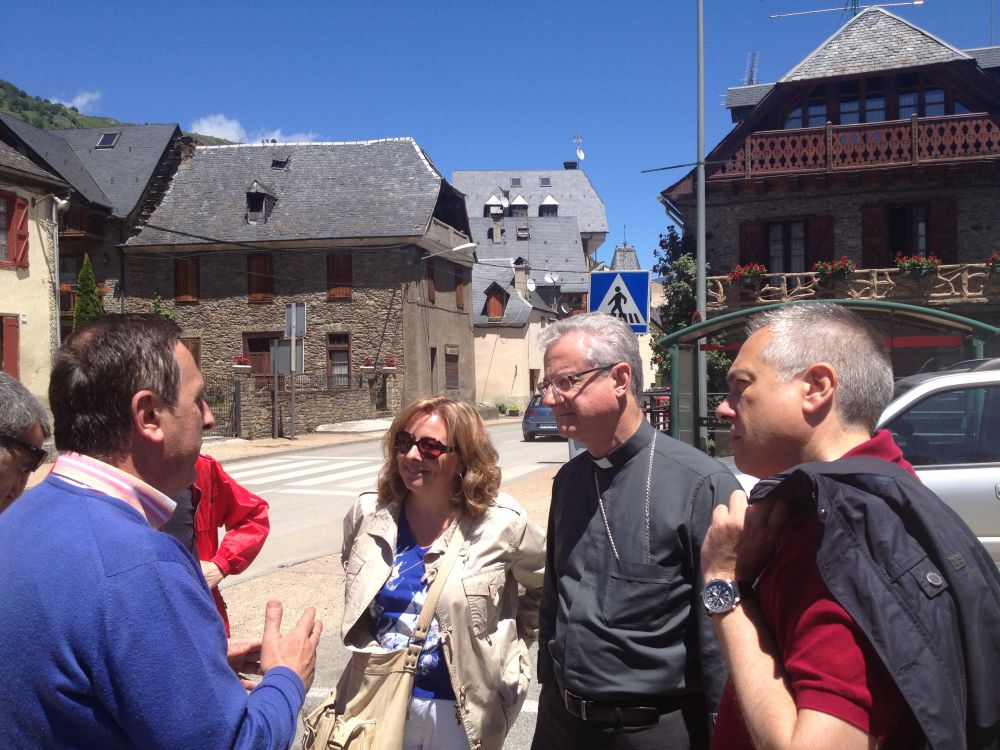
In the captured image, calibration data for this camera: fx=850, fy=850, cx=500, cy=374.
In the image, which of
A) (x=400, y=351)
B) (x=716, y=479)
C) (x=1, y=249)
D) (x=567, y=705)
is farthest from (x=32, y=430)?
(x=400, y=351)

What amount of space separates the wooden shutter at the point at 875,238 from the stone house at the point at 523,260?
1954cm

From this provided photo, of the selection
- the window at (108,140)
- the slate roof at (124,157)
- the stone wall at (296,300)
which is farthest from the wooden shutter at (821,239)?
the window at (108,140)

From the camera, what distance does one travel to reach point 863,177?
2206cm

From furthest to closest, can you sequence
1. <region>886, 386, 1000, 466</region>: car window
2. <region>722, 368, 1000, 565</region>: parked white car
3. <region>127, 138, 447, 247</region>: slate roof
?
<region>127, 138, 447, 247</region>: slate roof, <region>886, 386, 1000, 466</region>: car window, <region>722, 368, 1000, 565</region>: parked white car

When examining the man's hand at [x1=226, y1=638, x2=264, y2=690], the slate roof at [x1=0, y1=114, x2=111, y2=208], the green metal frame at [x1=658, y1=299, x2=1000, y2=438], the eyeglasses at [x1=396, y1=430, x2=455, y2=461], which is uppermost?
the slate roof at [x1=0, y1=114, x2=111, y2=208]

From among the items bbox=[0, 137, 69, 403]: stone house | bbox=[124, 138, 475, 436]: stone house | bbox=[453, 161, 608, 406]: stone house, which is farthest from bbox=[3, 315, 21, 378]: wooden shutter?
bbox=[453, 161, 608, 406]: stone house

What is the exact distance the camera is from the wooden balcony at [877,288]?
2014 centimetres

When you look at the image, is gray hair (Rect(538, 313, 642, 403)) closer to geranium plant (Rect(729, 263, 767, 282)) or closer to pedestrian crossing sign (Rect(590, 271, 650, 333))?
pedestrian crossing sign (Rect(590, 271, 650, 333))

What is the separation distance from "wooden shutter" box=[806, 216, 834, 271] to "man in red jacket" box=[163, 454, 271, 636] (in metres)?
20.9

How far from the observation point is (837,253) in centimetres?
2248

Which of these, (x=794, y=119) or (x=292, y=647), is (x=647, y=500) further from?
(x=794, y=119)

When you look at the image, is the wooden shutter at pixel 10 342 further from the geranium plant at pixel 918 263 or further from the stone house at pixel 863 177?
the geranium plant at pixel 918 263

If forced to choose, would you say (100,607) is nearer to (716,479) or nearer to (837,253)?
(716,479)

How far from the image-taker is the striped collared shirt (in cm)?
162
